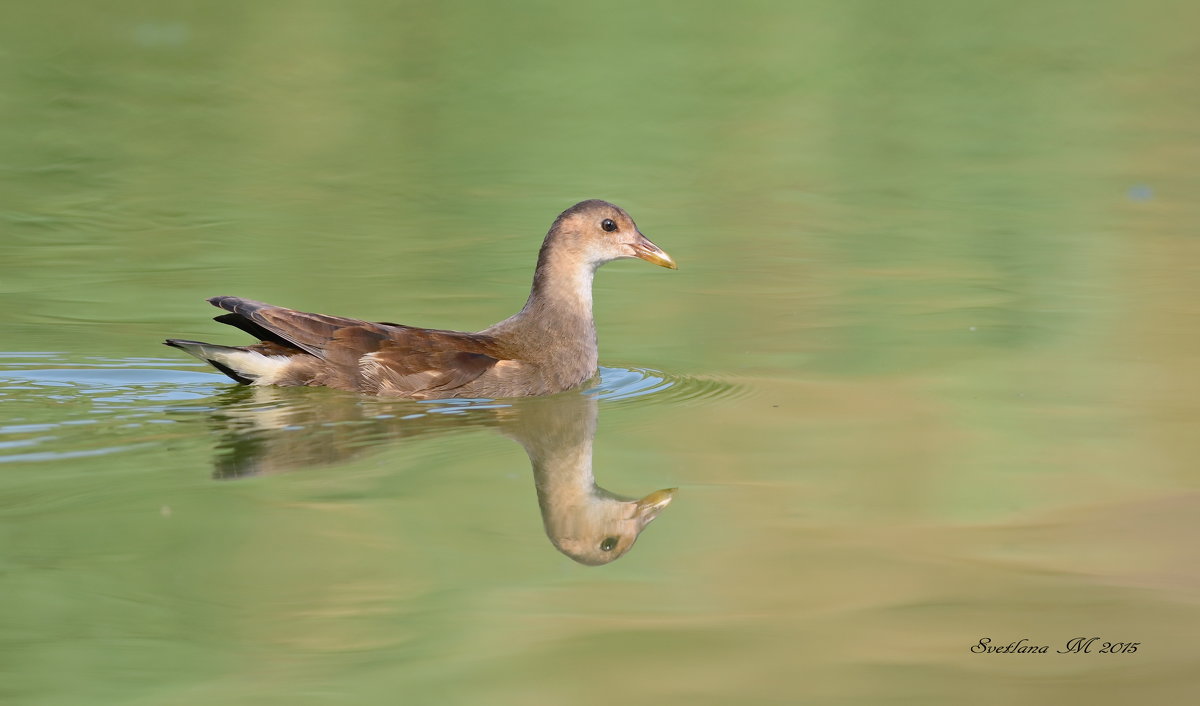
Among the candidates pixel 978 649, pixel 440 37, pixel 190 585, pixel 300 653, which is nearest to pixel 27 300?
pixel 190 585

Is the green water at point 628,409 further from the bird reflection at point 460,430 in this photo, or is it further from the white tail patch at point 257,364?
the white tail patch at point 257,364

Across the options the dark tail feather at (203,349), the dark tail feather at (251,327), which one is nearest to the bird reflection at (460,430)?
the dark tail feather at (203,349)

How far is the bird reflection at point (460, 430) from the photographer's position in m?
6.31

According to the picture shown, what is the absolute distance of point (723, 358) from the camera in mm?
9156

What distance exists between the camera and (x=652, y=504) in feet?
21.5

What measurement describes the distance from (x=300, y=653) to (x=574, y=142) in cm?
1198

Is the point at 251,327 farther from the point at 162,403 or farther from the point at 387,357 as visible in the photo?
the point at 387,357

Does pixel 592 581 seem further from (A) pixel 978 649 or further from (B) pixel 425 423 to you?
(B) pixel 425 423

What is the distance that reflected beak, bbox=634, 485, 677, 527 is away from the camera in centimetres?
643

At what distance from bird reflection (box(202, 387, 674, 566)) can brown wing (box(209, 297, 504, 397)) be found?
10 centimetres

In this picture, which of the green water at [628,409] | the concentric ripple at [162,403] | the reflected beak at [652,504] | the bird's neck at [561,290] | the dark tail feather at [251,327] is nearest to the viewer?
the green water at [628,409]

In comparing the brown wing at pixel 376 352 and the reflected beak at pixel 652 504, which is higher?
the brown wing at pixel 376 352

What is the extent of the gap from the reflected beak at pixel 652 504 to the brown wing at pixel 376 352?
1.66 m

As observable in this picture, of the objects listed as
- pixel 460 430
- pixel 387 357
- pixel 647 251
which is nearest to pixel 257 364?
pixel 387 357
